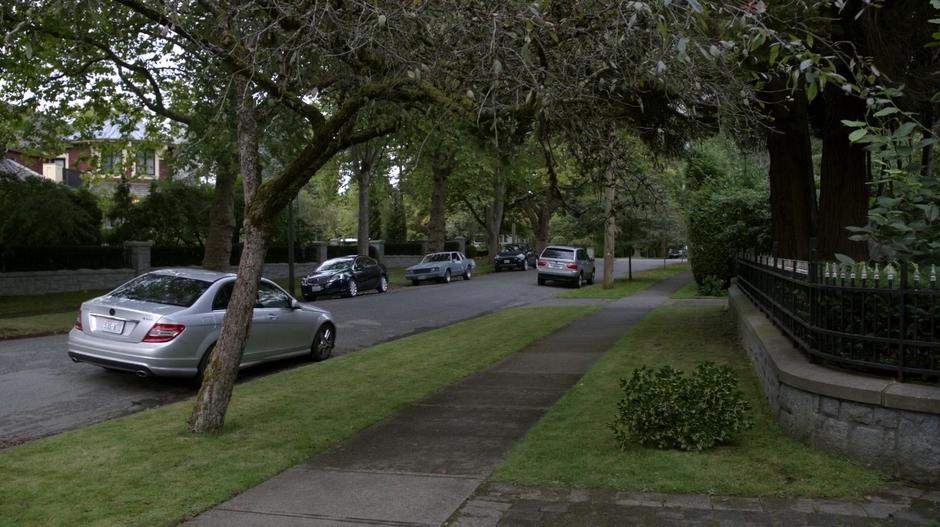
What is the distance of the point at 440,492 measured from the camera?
531cm

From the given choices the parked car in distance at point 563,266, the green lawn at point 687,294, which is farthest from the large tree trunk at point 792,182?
the parked car in distance at point 563,266

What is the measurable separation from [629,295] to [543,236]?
2884 centimetres

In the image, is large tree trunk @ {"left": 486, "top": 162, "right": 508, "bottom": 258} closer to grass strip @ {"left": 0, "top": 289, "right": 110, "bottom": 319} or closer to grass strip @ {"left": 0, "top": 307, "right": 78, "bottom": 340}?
grass strip @ {"left": 0, "top": 289, "right": 110, "bottom": 319}

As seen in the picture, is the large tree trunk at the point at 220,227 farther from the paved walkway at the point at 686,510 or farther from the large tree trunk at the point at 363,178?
the paved walkway at the point at 686,510

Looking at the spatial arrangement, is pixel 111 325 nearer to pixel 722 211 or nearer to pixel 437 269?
pixel 722 211

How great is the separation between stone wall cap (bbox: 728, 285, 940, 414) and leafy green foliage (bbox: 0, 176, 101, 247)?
22.7m

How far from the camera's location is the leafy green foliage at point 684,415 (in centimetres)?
603

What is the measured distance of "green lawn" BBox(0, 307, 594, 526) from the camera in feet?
16.5

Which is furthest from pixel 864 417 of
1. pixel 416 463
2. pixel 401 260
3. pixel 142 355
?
pixel 401 260

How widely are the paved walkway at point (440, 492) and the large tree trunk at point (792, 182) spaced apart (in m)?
6.07

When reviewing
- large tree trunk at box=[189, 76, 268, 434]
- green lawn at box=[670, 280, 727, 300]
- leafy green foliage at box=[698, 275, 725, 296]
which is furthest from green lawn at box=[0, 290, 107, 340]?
leafy green foliage at box=[698, 275, 725, 296]

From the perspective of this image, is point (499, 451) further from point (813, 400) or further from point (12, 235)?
point (12, 235)

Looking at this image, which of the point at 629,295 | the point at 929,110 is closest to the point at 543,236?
the point at 629,295

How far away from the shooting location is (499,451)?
6363 mm
